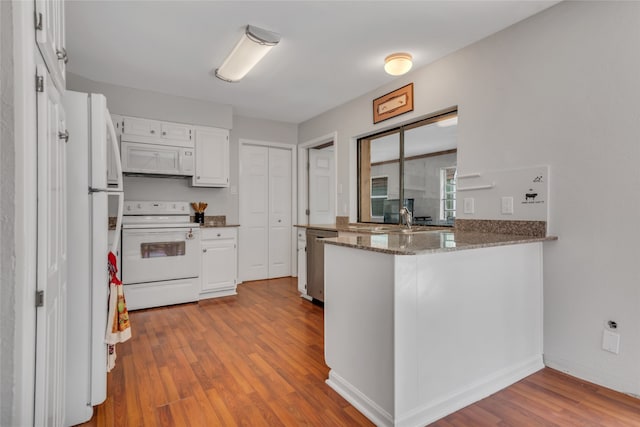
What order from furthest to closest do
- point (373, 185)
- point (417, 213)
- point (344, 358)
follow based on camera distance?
1. point (373, 185)
2. point (417, 213)
3. point (344, 358)

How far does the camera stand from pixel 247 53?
2.73m

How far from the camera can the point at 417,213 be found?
3.42 m

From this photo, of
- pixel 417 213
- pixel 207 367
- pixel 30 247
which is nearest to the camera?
pixel 30 247

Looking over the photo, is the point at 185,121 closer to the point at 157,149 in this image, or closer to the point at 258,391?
the point at 157,149

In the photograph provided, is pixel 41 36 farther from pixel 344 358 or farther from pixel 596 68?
pixel 596 68

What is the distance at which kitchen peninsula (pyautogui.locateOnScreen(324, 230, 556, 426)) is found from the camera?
156cm

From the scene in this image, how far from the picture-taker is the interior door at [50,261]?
982 millimetres

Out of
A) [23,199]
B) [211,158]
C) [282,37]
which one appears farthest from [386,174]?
[23,199]

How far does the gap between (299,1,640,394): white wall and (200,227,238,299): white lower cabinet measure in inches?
116

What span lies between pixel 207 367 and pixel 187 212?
2.51 meters

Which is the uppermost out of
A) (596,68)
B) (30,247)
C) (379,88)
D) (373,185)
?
(379,88)

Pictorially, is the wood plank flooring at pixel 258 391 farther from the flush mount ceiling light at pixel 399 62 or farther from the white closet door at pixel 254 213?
the flush mount ceiling light at pixel 399 62

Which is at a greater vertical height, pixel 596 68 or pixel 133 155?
pixel 596 68

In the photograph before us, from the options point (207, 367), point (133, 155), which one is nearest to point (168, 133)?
point (133, 155)
